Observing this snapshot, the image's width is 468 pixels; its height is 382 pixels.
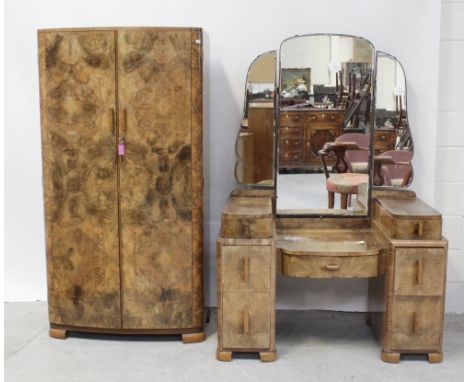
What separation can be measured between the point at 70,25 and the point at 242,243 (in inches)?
67.9

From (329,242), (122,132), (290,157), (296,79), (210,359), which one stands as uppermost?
(296,79)

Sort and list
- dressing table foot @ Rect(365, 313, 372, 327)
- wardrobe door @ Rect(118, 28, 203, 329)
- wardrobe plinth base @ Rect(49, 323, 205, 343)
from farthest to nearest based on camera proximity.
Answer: dressing table foot @ Rect(365, 313, 372, 327) → wardrobe plinth base @ Rect(49, 323, 205, 343) → wardrobe door @ Rect(118, 28, 203, 329)

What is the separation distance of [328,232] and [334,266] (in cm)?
43

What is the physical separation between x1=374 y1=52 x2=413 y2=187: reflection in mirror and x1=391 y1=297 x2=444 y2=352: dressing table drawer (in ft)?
2.48

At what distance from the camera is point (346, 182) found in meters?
3.73

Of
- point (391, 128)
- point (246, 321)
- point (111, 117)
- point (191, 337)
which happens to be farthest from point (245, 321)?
point (391, 128)

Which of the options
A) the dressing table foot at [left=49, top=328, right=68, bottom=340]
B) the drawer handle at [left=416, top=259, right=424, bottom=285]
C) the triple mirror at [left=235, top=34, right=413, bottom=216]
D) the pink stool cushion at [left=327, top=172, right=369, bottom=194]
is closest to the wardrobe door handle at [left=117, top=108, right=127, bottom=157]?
the triple mirror at [left=235, top=34, right=413, bottom=216]

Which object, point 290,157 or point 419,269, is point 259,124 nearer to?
point 290,157

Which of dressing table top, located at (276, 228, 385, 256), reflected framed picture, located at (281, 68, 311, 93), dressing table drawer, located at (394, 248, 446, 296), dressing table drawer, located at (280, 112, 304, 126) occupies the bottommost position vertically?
dressing table drawer, located at (394, 248, 446, 296)

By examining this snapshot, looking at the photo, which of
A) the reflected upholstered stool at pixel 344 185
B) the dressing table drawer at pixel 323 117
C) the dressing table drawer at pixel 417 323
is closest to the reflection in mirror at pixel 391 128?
the reflected upholstered stool at pixel 344 185

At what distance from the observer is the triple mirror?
3619 millimetres

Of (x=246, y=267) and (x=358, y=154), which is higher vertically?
(x=358, y=154)

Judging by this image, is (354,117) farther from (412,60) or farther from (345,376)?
(345,376)

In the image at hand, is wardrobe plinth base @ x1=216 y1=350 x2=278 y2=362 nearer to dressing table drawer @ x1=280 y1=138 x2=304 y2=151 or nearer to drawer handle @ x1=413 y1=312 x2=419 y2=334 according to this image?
drawer handle @ x1=413 y1=312 x2=419 y2=334
